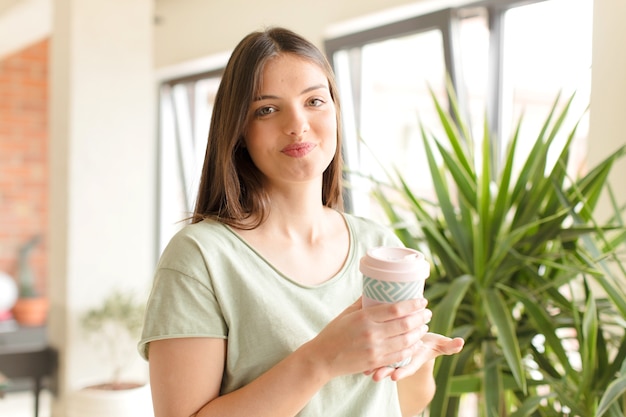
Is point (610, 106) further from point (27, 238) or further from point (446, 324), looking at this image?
point (27, 238)

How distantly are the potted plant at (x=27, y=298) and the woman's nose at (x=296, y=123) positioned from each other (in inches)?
249

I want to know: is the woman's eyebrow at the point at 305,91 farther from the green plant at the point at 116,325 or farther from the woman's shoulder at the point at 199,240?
the green plant at the point at 116,325

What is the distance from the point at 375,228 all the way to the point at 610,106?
5.61 ft

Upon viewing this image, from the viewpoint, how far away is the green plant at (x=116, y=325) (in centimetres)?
458

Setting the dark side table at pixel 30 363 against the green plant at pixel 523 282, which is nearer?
the green plant at pixel 523 282

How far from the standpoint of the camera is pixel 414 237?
2555 millimetres

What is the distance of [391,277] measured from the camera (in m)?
1.02

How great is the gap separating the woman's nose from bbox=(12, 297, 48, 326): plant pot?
6416 millimetres

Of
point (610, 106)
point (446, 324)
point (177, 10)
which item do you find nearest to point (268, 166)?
point (446, 324)

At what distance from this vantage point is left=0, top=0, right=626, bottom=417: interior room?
347 centimetres

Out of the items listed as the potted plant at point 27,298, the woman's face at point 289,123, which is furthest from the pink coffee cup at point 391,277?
the potted plant at point 27,298

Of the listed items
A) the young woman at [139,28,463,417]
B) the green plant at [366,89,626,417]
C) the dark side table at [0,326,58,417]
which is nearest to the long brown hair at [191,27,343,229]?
the young woman at [139,28,463,417]

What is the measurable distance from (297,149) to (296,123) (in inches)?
1.6

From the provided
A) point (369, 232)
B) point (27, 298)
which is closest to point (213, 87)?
point (27, 298)
